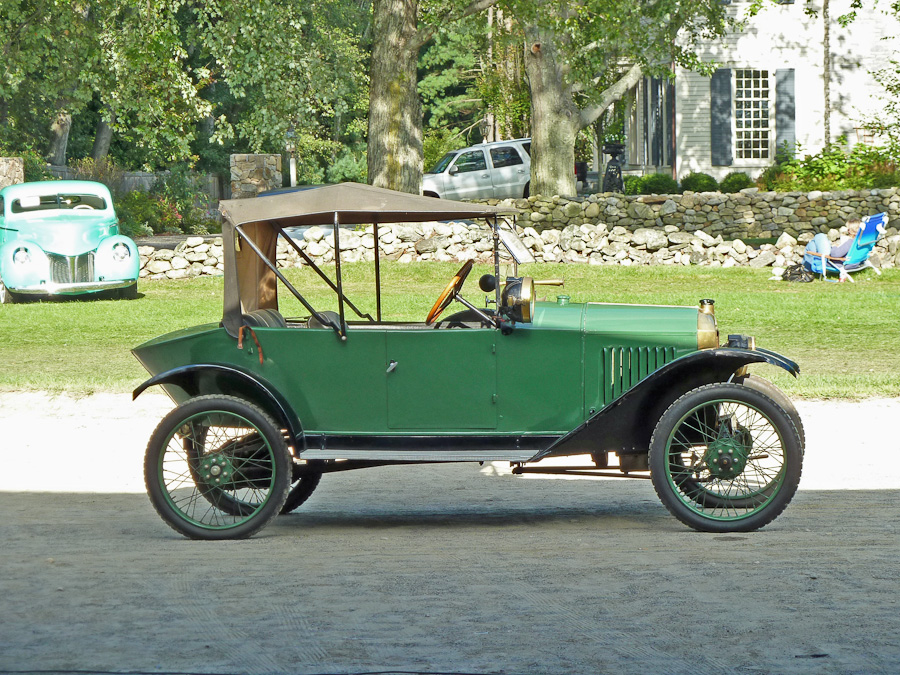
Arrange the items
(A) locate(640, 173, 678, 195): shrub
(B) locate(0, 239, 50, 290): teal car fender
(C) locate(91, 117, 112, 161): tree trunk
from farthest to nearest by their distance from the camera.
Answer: (C) locate(91, 117, 112, 161): tree trunk
(A) locate(640, 173, 678, 195): shrub
(B) locate(0, 239, 50, 290): teal car fender

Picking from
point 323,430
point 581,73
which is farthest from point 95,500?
point 581,73

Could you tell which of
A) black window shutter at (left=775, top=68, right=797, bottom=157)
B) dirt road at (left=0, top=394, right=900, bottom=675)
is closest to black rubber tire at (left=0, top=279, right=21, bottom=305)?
dirt road at (left=0, top=394, right=900, bottom=675)

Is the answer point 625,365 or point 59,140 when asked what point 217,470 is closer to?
point 625,365

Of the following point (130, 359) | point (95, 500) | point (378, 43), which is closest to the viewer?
point (95, 500)

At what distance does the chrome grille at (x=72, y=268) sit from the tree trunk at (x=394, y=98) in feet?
22.2

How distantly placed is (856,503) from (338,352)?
3.14 m

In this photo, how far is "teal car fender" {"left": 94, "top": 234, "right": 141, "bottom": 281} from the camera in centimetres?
1905

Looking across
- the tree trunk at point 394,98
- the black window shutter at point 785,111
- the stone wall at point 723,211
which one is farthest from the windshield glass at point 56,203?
the black window shutter at point 785,111

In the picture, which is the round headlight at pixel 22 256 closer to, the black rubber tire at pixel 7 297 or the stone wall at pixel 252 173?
the black rubber tire at pixel 7 297

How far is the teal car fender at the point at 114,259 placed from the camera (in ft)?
62.5

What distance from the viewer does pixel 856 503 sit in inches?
272

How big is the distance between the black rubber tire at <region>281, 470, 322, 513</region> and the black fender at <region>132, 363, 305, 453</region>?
0.79 meters

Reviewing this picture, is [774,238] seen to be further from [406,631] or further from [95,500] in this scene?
[406,631]

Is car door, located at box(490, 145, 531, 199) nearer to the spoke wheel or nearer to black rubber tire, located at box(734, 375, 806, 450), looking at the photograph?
black rubber tire, located at box(734, 375, 806, 450)
